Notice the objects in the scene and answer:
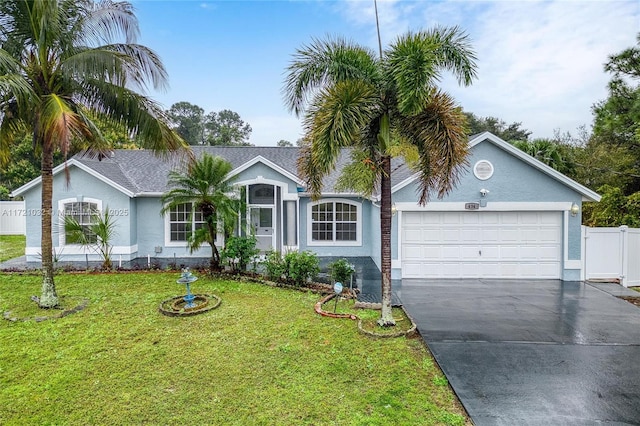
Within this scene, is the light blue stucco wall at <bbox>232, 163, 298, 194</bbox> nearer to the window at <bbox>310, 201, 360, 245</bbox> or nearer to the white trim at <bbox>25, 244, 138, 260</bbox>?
the window at <bbox>310, 201, 360, 245</bbox>

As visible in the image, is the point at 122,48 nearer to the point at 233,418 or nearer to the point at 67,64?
the point at 67,64

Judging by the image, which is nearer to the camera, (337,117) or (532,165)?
(337,117)

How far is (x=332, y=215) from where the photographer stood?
14945 mm

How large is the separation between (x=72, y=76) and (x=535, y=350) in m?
11.2

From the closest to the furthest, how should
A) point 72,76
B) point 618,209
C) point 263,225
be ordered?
1. point 72,76
2. point 618,209
3. point 263,225

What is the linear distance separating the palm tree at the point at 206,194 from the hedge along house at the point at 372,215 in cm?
97

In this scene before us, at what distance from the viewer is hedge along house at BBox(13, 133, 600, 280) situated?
37.3 feet

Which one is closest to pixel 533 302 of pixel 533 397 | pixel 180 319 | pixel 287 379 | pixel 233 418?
pixel 533 397

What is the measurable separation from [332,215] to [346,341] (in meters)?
8.70

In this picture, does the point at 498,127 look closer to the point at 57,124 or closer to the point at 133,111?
the point at 133,111

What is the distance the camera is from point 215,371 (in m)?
5.51

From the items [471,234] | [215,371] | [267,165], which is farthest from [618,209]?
[215,371]

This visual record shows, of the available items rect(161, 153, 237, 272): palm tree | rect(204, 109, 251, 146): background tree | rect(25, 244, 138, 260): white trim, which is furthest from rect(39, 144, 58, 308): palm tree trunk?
Answer: rect(204, 109, 251, 146): background tree

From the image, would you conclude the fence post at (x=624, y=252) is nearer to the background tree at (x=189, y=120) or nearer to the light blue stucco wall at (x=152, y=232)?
the light blue stucco wall at (x=152, y=232)
